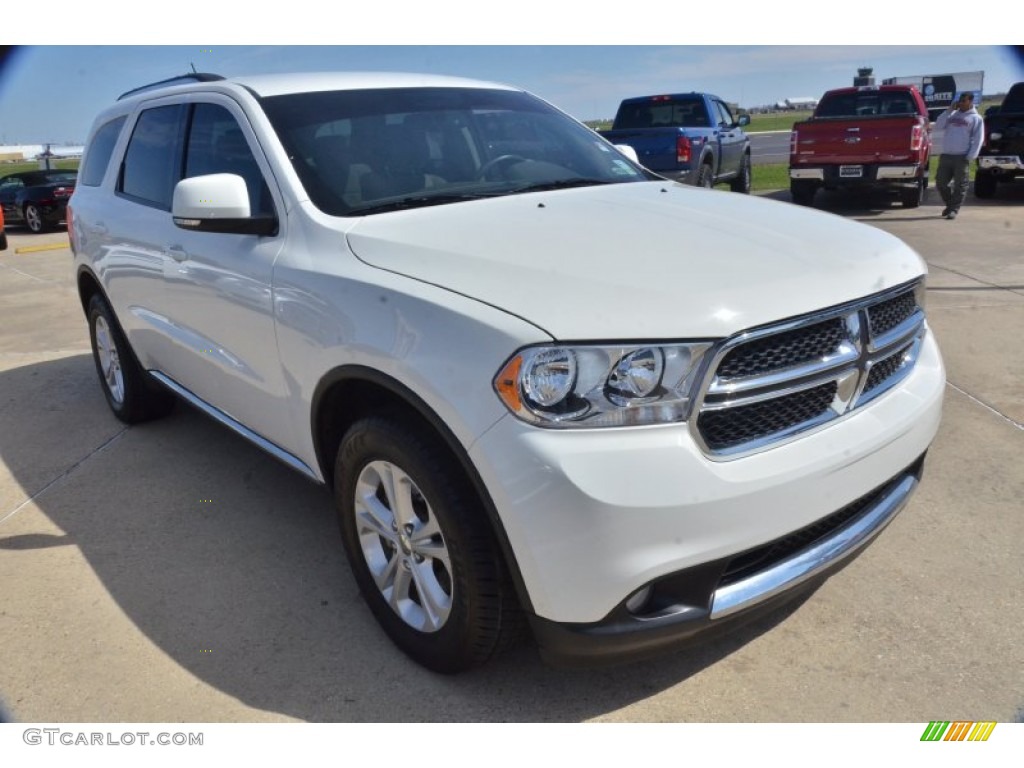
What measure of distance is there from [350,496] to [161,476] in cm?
197

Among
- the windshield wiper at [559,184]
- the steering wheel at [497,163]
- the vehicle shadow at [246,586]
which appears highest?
the steering wheel at [497,163]

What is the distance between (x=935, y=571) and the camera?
3.13m

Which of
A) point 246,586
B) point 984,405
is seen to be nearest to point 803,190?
point 984,405

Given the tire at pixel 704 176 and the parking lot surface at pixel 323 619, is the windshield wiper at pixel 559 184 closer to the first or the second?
the parking lot surface at pixel 323 619

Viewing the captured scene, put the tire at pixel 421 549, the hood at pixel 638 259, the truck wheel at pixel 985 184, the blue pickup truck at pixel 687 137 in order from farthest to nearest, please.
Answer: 1. the truck wheel at pixel 985 184
2. the blue pickup truck at pixel 687 137
3. the tire at pixel 421 549
4. the hood at pixel 638 259

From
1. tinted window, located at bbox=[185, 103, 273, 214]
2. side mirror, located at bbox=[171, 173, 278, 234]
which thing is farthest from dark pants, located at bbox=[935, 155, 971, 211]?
side mirror, located at bbox=[171, 173, 278, 234]

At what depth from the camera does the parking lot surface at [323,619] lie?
101 inches

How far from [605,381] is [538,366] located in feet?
0.55

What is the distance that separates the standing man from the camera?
1169 centimetres

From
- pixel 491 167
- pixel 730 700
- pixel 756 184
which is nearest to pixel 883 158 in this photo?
pixel 756 184

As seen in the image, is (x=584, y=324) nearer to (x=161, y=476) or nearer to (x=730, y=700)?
(x=730, y=700)

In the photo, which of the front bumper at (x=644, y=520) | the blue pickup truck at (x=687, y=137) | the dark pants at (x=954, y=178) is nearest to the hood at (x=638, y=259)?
the front bumper at (x=644, y=520)

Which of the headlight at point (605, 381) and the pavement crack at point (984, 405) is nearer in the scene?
the headlight at point (605, 381)

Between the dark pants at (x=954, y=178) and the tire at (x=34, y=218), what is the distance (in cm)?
1662
